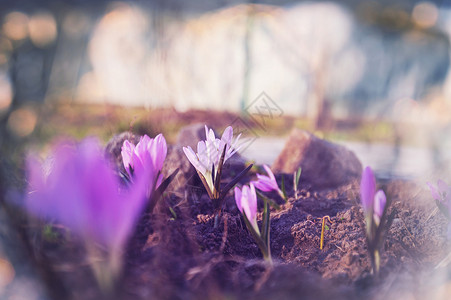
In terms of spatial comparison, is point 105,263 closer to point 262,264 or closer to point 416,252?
point 262,264

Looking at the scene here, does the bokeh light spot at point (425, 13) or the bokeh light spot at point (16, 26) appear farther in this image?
the bokeh light spot at point (425, 13)

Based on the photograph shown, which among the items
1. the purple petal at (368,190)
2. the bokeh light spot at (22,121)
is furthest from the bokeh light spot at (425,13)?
the bokeh light spot at (22,121)

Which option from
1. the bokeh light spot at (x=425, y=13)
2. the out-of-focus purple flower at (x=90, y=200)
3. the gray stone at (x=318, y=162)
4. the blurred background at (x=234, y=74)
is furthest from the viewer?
the bokeh light spot at (x=425, y=13)

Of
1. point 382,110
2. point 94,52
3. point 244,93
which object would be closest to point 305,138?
point 244,93

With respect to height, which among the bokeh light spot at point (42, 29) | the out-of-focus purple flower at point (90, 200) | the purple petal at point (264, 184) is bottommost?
the purple petal at point (264, 184)

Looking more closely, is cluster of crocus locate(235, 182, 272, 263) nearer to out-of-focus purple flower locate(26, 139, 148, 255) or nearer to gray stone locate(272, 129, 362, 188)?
out-of-focus purple flower locate(26, 139, 148, 255)

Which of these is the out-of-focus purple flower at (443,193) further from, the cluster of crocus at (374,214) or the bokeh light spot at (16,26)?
the bokeh light spot at (16,26)

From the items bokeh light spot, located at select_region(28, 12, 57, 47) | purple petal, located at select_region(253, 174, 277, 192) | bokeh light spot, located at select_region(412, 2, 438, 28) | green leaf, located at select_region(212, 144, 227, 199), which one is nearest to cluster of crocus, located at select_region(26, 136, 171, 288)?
green leaf, located at select_region(212, 144, 227, 199)
